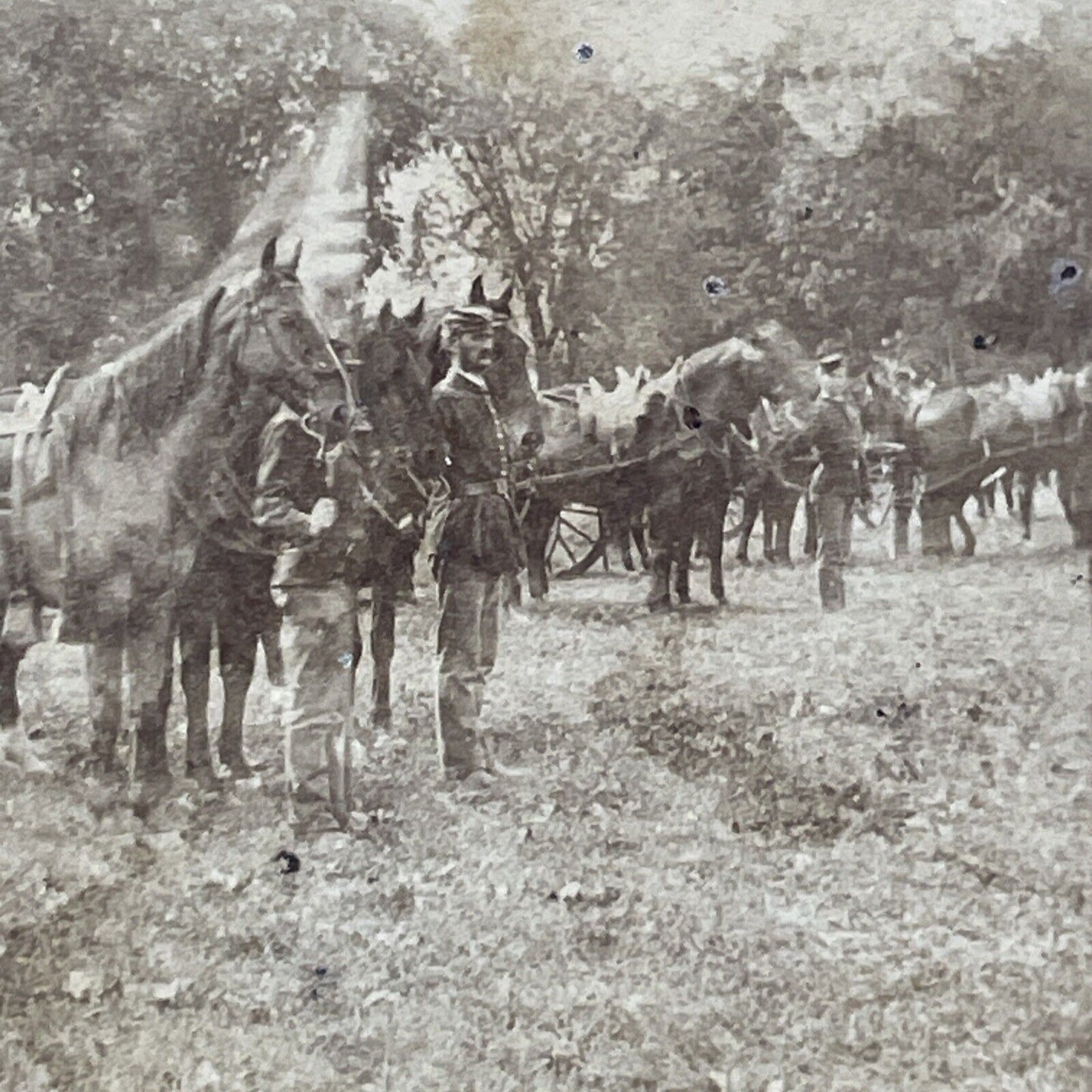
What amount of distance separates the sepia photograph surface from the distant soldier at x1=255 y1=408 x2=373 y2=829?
0.04 ft

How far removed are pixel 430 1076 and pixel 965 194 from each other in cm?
298

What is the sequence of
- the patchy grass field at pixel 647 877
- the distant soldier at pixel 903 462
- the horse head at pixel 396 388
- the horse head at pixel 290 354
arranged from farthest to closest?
the distant soldier at pixel 903 462 → the horse head at pixel 396 388 → the horse head at pixel 290 354 → the patchy grass field at pixel 647 877

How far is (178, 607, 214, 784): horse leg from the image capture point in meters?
3.11

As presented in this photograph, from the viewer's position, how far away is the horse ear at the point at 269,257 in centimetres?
308

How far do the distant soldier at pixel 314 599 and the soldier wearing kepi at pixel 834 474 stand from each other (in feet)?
4.58

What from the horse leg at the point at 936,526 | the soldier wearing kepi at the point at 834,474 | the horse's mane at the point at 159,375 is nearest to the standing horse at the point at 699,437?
the soldier wearing kepi at the point at 834,474

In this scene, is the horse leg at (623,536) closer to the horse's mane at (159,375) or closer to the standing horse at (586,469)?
the standing horse at (586,469)

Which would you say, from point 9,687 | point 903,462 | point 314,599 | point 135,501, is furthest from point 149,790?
point 903,462

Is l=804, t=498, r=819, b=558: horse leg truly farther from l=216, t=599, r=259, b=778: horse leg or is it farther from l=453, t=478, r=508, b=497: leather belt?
l=216, t=599, r=259, b=778: horse leg

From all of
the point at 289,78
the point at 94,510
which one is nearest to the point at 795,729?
the point at 94,510

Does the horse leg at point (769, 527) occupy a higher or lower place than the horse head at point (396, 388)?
lower

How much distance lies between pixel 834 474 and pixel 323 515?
62.4 inches

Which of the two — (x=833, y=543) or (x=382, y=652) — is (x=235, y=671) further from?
(x=833, y=543)

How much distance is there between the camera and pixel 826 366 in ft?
11.2
